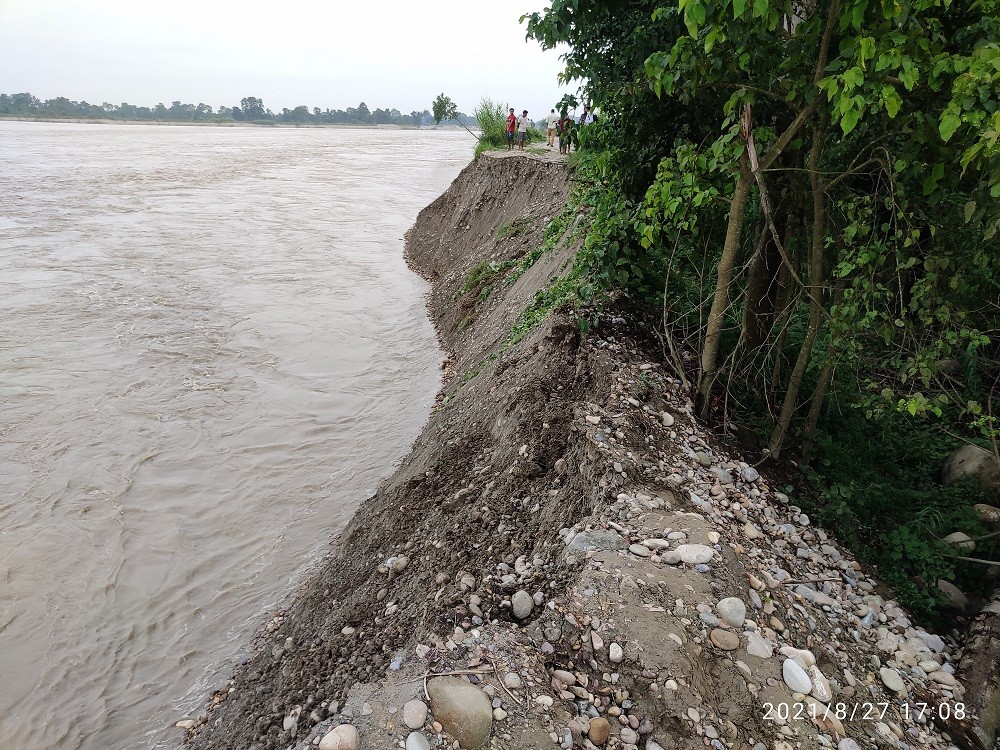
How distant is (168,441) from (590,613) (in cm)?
641

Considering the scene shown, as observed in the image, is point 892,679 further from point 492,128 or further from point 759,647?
point 492,128

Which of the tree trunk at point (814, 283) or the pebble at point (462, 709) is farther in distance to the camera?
the tree trunk at point (814, 283)

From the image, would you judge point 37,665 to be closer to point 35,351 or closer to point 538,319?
point 538,319

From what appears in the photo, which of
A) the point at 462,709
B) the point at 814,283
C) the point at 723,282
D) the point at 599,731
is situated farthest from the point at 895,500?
the point at 462,709

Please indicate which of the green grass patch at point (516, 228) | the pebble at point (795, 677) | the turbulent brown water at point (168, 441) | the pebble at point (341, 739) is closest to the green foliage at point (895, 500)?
the pebble at point (795, 677)

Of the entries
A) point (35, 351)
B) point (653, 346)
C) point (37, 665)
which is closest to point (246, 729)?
point (37, 665)

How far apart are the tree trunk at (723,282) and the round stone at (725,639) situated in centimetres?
210

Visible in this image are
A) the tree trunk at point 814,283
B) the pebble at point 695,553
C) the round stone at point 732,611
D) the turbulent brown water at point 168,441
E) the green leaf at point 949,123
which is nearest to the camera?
the green leaf at point 949,123

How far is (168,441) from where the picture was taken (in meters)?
7.43

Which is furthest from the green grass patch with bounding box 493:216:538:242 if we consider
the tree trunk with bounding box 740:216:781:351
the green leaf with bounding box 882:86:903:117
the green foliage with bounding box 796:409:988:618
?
the green leaf with bounding box 882:86:903:117

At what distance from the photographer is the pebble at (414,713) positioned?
262 cm

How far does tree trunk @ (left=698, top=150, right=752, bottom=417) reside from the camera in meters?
3.88

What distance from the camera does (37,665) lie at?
4.58 metres

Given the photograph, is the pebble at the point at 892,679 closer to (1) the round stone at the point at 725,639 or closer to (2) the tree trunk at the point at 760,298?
(1) the round stone at the point at 725,639
